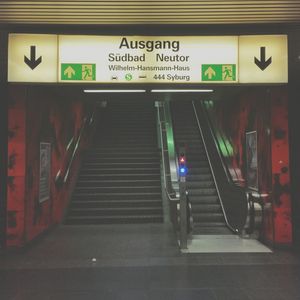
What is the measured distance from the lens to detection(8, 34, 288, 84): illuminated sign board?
673 cm

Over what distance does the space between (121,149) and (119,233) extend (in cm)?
441

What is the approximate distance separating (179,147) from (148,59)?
1680 millimetres

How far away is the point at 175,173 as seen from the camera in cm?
977

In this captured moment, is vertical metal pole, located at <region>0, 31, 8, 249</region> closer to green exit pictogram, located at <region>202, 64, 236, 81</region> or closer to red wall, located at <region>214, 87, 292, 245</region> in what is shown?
green exit pictogram, located at <region>202, 64, 236, 81</region>

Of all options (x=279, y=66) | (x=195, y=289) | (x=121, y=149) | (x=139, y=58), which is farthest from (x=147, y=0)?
(x=121, y=149)

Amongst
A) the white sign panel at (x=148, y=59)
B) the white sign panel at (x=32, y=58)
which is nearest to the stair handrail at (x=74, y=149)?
the white sign panel at (x=32, y=58)

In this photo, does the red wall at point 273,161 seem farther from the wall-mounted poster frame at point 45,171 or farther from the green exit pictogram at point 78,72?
the wall-mounted poster frame at point 45,171

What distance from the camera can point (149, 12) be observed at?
20.1ft

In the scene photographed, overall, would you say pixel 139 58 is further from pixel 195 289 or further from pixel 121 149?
pixel 121 149

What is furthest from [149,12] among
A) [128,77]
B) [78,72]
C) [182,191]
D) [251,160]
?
[251,160]

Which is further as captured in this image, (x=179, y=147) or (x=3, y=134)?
(x=179, y=147)

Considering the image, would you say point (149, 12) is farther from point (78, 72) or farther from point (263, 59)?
point (263, 59)

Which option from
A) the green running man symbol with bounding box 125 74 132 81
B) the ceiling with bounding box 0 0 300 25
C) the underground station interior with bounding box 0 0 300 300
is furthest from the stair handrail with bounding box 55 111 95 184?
the ceiling with bounding box 0 0 300 25

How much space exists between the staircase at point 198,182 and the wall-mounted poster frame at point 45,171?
3129 millimetres
